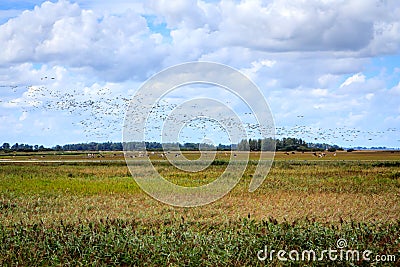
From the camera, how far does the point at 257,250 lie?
1002cm

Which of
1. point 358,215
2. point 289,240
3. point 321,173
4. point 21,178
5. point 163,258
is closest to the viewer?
point 163,258

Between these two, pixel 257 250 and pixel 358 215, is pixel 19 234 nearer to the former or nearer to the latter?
pixel 257 250

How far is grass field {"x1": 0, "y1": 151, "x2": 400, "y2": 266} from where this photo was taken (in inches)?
388

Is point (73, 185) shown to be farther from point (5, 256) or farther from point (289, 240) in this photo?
point (289, 240)

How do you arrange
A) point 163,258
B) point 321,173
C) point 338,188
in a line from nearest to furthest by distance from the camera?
point 163,258 → point 338,188 → point 321,173

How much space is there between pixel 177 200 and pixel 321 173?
1388 cm

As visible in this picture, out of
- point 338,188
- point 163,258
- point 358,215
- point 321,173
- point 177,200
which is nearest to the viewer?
point 163,258

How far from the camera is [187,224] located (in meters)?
12.8

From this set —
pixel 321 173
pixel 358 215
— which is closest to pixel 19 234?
pixel 358 215

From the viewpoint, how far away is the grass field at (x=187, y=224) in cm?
986

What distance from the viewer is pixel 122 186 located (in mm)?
21250

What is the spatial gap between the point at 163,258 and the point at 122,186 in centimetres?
1176

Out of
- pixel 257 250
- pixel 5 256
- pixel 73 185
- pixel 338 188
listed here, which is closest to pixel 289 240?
pixel 257 250

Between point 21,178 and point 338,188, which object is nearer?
point 338,188
